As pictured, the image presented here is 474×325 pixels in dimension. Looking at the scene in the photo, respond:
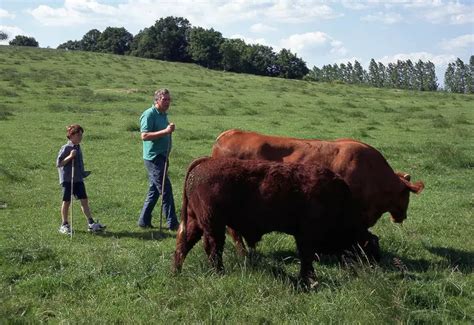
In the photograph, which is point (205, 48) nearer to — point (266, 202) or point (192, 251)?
point (192, 251)

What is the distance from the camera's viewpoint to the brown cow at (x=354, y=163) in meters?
7.84

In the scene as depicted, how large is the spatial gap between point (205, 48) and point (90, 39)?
98.9 feet

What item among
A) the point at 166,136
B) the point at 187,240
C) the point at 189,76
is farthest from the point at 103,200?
the point at 189,76

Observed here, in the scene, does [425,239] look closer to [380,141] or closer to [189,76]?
[380,141]

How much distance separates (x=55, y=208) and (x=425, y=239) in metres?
6.54

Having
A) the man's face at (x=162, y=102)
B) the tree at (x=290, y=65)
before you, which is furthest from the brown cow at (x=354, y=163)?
the tree at (x=290, y=65)

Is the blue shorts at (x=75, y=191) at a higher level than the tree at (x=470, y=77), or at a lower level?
lower

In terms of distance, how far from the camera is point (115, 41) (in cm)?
9281

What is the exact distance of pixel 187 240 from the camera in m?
6.77

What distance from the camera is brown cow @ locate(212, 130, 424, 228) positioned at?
784 centimetres

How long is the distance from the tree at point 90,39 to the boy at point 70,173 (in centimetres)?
9099

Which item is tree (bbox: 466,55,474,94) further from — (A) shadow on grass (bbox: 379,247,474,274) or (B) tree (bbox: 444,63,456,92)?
(A) shadow on grass (bbox: 379,247,474,274)

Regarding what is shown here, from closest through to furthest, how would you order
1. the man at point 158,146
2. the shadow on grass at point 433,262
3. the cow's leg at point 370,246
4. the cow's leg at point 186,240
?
the cow's leg at point 186,240, the cow's leg at point 370,246, the shadow on grass at point 433,262, the man at point 158,146

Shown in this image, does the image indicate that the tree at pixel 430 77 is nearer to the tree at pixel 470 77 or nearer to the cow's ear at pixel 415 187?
the tree at pixel 470 77
